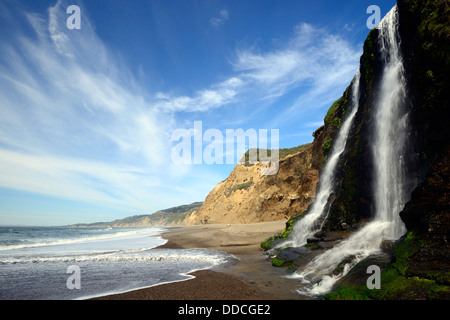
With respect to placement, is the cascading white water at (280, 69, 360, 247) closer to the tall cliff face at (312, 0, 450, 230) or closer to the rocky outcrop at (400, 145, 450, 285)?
the tall cliff face at (312, 0, 450, 230)

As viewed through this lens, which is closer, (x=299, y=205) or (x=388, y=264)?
(x=388, y=264)

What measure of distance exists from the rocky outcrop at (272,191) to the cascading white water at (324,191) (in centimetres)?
945

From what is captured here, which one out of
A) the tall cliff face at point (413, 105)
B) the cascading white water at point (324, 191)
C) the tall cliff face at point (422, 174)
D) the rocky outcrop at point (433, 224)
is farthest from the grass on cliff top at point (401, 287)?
the cascading white water at point (324, 191)

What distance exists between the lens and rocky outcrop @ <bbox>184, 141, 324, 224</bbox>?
33.2 metres

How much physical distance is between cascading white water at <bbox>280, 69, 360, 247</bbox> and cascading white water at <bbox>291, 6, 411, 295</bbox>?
420 centimetres

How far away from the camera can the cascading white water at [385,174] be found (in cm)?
998

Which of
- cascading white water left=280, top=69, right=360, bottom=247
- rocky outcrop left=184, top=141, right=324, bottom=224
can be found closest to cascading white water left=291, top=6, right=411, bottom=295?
cascading white water left=280, top=69, right=360, bottom=247

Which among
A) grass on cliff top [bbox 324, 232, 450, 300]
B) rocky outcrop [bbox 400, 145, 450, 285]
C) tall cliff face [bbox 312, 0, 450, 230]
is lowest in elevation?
grass on cliff top [bbox 324, 232, 450, 300]

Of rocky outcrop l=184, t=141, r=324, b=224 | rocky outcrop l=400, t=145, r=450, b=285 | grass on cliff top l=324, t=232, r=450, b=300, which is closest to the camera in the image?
grass on cliff top l=324, t=232, r=450, b=300
